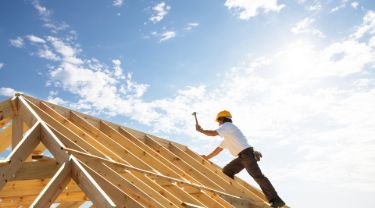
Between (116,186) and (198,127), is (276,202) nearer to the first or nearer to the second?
(198,127)

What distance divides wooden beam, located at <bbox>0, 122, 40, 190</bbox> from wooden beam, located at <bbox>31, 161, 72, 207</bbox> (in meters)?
0.57

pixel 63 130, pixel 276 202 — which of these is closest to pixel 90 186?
pixel 63 130

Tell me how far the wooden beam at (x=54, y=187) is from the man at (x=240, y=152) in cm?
357

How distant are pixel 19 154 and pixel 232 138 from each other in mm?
4010

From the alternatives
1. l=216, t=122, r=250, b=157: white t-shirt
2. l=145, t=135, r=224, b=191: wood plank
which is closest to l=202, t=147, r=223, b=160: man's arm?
l=216, t=122, r=250, b=157: white t-shirt

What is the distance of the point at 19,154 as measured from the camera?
4.98 meters

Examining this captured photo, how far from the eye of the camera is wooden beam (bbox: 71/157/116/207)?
430 cm

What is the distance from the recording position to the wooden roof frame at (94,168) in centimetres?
479

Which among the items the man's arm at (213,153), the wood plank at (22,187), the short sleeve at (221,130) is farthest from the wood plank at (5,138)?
the man's arm at (213,153)

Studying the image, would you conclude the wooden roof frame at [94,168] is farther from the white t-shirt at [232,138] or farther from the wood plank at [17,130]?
the white t-shirt at [232,138]

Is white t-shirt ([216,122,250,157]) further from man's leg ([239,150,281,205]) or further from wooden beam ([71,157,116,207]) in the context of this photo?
wooden beam ([71,157,116,207])

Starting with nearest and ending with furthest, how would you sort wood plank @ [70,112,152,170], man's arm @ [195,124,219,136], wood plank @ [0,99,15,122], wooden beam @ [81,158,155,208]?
wooden beam @ [81,158,155,208]
wood plank @ [0,99,15,122]
wood plank @ [70,112,152,170]
man's arm @ [195,124,219,136]

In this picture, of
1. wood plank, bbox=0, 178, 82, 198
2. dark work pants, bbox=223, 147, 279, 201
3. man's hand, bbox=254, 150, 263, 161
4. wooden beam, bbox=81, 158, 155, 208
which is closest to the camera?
wooden beam, bbox=81, 158, 155, 208

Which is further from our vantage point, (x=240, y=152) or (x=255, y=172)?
(x=240, y=152)
